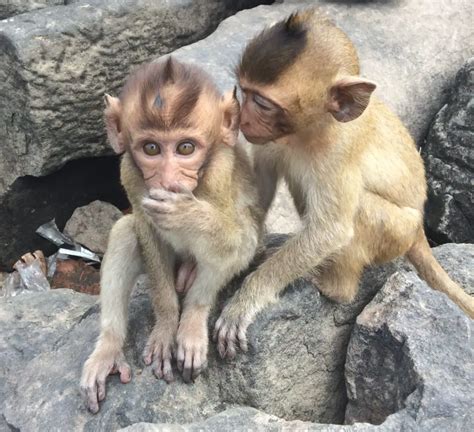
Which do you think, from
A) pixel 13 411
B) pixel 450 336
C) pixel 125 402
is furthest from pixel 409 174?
pixel 13 411

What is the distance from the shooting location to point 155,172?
12.4 ft

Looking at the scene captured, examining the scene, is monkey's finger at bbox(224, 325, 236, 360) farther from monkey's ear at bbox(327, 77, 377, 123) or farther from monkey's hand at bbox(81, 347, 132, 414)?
monkey's ear at bbox(327, 77, 377, 123)

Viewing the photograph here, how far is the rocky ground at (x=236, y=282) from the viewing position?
4.04 meters

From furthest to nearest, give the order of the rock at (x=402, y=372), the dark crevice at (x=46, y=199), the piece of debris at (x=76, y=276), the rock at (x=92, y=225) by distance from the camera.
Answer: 1. the rock at (x=92, y=225)
2. the dark crevice at (x=46, y=199)
3. the piece of debris at (x=76, y=276)
4. the rock at (x=402, y=372)

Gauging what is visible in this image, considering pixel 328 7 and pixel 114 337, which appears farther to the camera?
pixel 328 7

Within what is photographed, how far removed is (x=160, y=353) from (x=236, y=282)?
725 mm

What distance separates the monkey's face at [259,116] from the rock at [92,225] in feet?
12.2

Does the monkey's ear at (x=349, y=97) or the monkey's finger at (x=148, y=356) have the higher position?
the monkey's ear at (x=349, y=97)

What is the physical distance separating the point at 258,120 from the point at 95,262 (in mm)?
3822

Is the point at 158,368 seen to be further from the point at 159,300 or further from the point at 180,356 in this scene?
the point at 159,300

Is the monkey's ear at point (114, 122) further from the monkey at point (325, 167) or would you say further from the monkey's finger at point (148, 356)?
the monkey's finger at point (148, 356)

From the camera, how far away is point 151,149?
3.77 m

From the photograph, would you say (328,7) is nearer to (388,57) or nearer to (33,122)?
(388,57)

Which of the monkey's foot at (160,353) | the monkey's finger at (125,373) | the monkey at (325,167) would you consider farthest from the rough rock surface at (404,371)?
the monkey's finger at (125,373)
